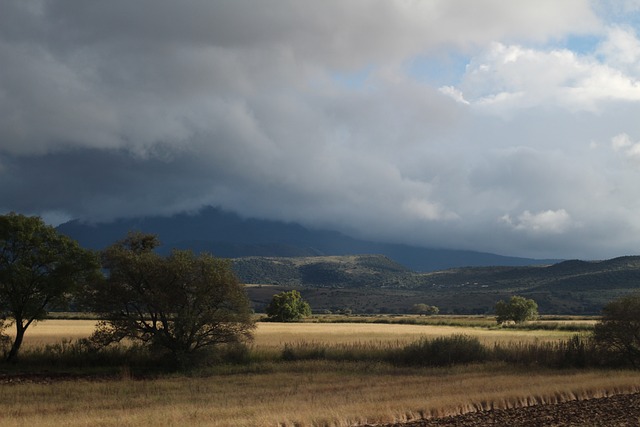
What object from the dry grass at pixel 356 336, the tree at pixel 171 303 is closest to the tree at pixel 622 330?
the dry grass at pixel 356 336

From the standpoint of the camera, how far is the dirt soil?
74.0 ft

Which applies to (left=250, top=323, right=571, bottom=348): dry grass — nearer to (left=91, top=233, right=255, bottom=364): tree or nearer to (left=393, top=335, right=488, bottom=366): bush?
(left=91, top=233, right=255, bottom=364): tree

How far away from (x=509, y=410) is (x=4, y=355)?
114 feet

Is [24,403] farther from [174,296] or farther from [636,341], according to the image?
[636,341]

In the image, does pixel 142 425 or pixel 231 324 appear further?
pixel 231 324

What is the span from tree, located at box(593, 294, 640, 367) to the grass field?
4.40 metres

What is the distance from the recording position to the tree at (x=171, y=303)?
43156 millimetres

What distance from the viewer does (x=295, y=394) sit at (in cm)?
3102

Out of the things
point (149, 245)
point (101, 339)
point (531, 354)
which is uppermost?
point (149, 245)

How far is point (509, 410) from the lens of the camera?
26.2 meters

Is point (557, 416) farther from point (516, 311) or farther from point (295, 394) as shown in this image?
point (516, 311)

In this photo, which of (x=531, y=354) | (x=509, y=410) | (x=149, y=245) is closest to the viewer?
(x=509, y=410)

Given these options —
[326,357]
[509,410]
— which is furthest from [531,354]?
[509,410]

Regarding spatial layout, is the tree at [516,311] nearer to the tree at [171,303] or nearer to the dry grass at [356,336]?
the dry grass at [356,336]
